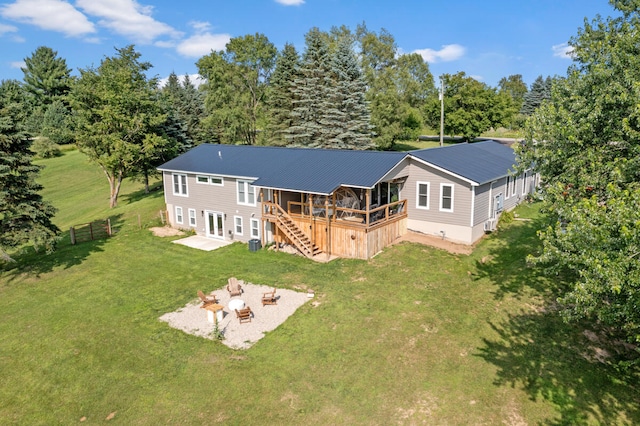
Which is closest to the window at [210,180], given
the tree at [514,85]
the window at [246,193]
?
the window at [246,193]

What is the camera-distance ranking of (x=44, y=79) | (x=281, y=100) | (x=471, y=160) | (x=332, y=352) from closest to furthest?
(x=332, y=352) → (x=471, y=160) → (x=281, y=100) → (x=44, y=79)

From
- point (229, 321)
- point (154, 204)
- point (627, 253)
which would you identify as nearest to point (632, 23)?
point (627, 253)

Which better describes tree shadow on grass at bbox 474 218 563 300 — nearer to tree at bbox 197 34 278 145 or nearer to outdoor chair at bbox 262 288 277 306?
outdoor chair at bbox 262 288 277 306

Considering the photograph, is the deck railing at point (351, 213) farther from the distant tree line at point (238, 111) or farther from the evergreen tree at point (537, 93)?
the evergreen tree at point (537, 93)

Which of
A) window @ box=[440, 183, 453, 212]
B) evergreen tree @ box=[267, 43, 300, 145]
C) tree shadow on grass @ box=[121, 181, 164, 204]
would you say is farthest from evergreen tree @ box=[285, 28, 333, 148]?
window @ box=[440, 183, 453, 212]

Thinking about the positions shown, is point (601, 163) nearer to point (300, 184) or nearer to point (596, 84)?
point (596, 84)

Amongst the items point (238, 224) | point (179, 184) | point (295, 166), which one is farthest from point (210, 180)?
point (295, 166)

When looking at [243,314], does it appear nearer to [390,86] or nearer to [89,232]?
[89,232]
